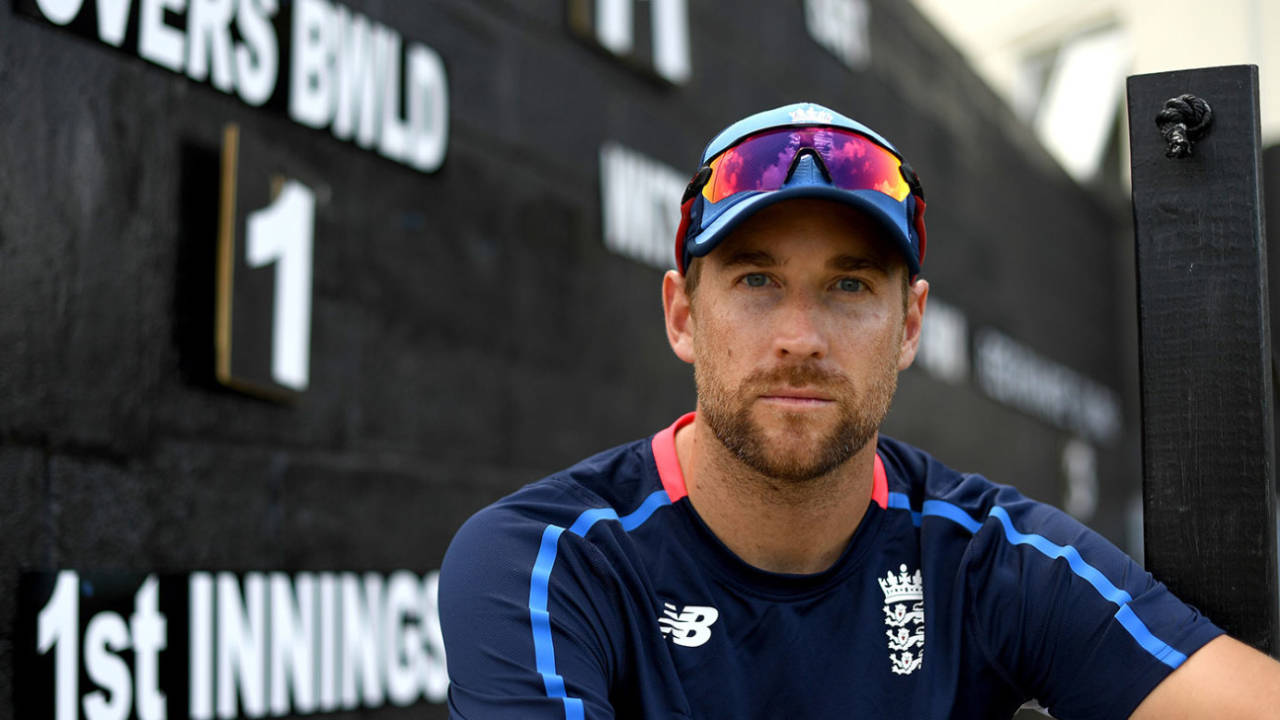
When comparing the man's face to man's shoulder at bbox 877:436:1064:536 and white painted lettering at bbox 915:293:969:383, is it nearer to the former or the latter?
man's shoulder at bbox 877:436:1064:536

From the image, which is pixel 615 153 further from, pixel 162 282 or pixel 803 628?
pixel 803 628

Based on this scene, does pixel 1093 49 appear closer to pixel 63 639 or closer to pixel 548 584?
pixel 63 639

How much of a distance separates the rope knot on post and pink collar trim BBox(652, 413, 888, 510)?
2.00 feet

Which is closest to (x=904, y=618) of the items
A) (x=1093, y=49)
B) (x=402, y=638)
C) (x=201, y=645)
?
(x=201, y=645)

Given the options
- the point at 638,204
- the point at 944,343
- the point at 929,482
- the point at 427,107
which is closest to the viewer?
the point at 929,482

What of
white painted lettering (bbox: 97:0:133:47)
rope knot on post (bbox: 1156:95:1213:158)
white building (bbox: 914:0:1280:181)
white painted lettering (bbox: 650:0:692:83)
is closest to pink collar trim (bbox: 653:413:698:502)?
rope knot on post (bbox: 1156:95:1213:158)

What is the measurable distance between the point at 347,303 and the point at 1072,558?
1.95 meters

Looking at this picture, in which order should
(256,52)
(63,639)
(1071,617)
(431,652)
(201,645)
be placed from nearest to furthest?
(1071,617) → (63,639) → (201,645) → (256,52) → (431,652)

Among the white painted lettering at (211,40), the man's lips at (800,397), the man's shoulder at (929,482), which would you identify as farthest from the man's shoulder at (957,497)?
the white painted lettering at (211,40)

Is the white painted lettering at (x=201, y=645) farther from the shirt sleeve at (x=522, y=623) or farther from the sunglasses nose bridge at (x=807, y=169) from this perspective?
the sunglasses nose bridge at (x=807, y=169)

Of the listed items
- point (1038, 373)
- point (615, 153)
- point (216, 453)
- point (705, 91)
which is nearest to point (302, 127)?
point (216, 453)

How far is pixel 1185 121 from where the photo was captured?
1.57 metres

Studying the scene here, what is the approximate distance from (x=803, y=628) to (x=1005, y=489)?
0.42 metres

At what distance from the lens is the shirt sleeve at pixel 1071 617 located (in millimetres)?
1584
